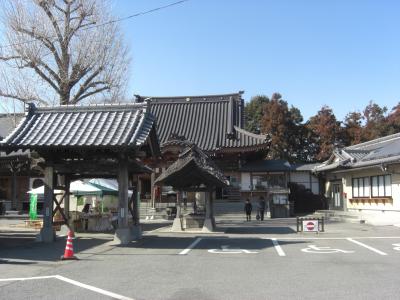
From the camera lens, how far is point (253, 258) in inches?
477

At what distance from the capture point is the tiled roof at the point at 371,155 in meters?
25.8

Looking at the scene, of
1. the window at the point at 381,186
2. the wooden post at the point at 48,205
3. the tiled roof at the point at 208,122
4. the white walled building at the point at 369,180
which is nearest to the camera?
the wooden post at the point at 48,205

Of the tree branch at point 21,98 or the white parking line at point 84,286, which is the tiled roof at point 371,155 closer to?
the tree branch at point 21,98

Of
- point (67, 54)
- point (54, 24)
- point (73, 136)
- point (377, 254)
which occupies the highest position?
point (54, 24)

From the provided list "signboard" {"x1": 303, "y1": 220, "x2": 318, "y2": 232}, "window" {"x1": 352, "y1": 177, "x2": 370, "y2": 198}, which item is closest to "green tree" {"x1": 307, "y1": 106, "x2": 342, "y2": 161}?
"window" {"x1": 352, "y1": 177, "x2": 370, "y2": 198}

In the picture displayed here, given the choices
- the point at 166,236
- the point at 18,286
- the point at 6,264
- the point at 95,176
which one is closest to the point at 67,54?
the point at 95,176

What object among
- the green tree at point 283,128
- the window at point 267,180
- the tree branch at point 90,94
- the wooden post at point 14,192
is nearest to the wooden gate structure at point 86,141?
the tree branch at point 90,94

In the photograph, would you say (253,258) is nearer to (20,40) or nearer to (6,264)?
(6,264)

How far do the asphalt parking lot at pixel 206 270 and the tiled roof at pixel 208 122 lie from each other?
1914 centimetres

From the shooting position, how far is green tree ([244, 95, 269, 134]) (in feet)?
175

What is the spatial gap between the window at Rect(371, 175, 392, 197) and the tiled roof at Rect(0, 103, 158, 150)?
53.8 feet

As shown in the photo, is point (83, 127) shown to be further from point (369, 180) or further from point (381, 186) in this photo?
point (369, 180)

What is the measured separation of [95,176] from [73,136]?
2.74 metres

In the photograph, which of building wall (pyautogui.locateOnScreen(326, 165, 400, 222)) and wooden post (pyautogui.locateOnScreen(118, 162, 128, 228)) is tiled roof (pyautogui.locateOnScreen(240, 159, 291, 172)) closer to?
building wall (pyautogui.locateOnScreen(326, 165, 400, 222))
